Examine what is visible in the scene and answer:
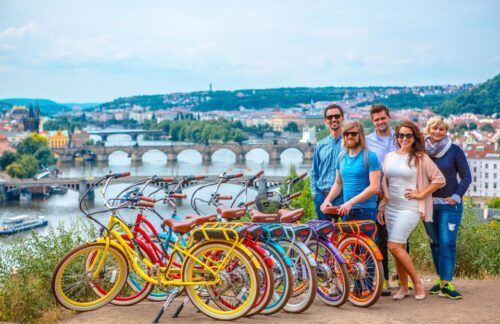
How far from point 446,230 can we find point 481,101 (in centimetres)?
6098

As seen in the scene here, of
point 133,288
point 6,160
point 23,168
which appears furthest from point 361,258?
point 6,160

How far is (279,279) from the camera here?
2.71 m

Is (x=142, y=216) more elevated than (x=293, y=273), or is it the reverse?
(x=142, y=216)

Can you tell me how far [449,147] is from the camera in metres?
3.01

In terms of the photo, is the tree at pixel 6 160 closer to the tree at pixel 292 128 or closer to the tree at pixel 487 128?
the tree at pixel 487 128

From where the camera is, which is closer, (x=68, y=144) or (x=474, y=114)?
(x=68, y=144)

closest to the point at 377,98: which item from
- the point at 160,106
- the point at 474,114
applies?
the point at 160,106

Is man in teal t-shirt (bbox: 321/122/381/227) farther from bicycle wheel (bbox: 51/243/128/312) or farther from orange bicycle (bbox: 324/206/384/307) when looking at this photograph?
bicycle wheel (bbox: 51/243/128/312)

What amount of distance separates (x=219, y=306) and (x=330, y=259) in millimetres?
447

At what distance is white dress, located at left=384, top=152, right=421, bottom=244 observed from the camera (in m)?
2.94

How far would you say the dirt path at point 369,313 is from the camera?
269 centimetres

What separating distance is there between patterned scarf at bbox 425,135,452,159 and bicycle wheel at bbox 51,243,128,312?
122cm

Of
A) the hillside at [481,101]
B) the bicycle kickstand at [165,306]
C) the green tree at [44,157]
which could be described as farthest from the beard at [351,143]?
the hillside at [481,101]

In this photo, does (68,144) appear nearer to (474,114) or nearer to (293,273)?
(474,114)
